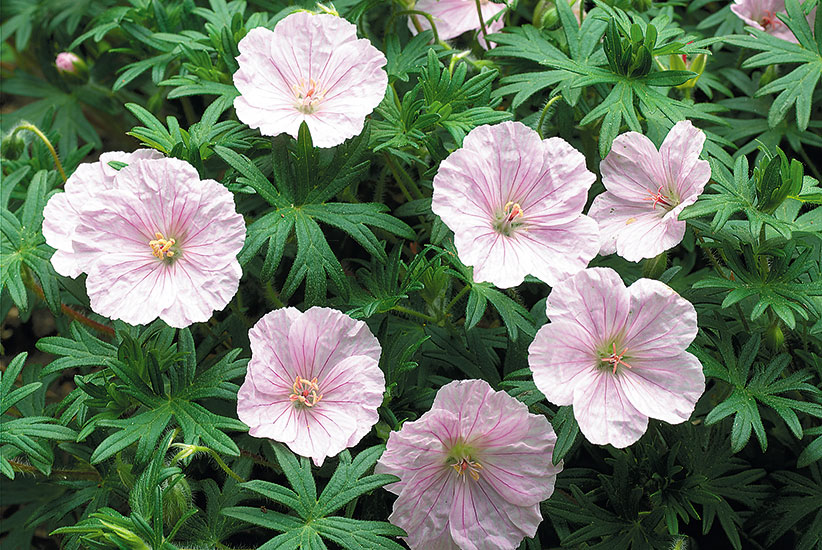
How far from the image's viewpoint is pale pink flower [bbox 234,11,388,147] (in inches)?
59.6

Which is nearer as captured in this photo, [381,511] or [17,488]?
[381,511]

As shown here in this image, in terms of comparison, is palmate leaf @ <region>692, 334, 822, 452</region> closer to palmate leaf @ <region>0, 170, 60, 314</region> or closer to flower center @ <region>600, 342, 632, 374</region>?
flower center @ <region>600, 342, 632, 374</region>

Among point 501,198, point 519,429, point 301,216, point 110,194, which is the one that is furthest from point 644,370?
point 110,194

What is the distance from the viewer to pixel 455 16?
2.03 metres

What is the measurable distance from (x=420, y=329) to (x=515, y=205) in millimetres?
326

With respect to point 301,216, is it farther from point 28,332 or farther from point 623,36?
point 28,332

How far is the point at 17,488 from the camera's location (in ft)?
6.48

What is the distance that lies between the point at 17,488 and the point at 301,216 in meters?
1.09

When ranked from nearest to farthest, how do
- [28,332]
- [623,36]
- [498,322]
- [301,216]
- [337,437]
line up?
[337,437] → [301,216] → [623,36] → [498,322] → [28,332]

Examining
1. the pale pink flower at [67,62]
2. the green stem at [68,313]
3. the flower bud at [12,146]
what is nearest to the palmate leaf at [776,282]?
the green stem at [68,313]

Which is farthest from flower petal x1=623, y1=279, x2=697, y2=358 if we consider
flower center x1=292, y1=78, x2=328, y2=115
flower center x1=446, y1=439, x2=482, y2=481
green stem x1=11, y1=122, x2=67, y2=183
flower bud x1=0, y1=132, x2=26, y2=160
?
flower bud x1=0, y1=132, x2=26, y2=160

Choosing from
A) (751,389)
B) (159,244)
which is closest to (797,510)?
(751,389)

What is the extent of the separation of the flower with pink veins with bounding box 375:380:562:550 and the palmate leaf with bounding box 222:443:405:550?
5 cm

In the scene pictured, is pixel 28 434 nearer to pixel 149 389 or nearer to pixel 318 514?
pixel 149 389
